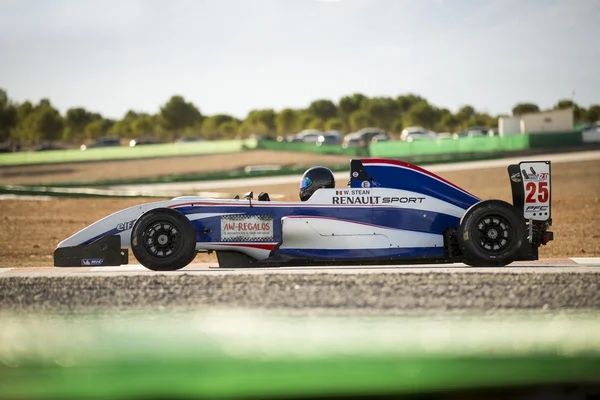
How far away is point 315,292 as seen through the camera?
799 cm

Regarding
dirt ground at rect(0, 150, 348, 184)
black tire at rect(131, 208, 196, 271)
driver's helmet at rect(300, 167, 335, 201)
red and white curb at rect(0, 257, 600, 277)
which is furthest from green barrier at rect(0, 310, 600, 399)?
dirt ground at rect(0, 150, 348, 184)

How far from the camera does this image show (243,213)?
33.2 ft

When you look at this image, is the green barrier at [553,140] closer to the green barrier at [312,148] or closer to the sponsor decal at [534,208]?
the green barrier at [312,148]

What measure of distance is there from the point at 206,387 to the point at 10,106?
111m

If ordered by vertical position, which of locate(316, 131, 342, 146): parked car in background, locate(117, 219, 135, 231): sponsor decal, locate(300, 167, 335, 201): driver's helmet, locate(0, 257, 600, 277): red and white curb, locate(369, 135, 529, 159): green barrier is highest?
locate(316, 131, 342, 146): parked car in background

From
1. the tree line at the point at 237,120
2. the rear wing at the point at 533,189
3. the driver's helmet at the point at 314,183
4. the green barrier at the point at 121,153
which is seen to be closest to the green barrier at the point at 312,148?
the green barrier at the point at 121,153

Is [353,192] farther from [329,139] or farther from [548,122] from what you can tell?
[329,139]

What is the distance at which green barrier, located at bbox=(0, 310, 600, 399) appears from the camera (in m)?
3.65

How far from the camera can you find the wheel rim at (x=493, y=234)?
32.3ft

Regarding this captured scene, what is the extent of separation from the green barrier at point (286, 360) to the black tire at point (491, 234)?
4.76m

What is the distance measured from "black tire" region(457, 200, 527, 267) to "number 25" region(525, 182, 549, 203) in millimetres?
374

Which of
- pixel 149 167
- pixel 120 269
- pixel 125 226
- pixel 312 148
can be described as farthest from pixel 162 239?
pixel 312 148

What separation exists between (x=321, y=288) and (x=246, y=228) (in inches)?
81.8

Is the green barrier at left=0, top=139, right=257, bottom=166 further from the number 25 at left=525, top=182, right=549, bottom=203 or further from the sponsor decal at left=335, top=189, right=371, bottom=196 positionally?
the number 25 at left=525, top=182, right=549, bottom=203
